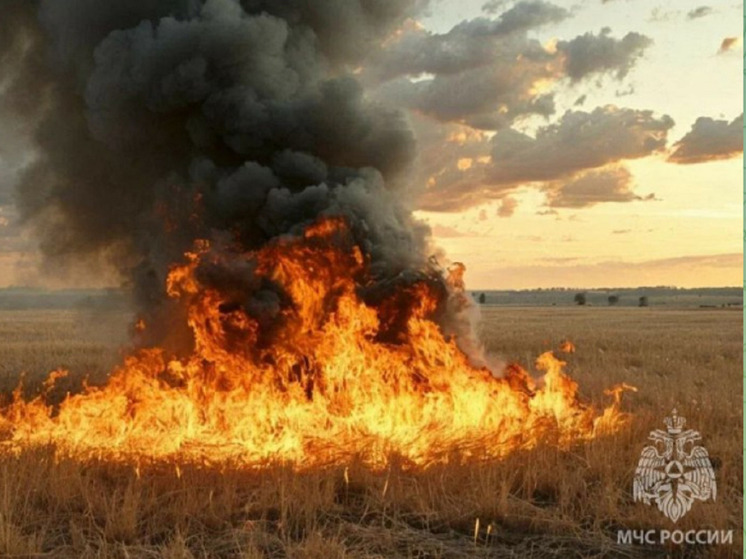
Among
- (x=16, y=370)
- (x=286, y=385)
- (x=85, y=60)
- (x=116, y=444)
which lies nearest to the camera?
(x=116, y=444)

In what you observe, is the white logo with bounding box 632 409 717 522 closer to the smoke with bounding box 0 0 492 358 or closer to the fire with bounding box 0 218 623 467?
the fire with bounding box 0 218 623 467

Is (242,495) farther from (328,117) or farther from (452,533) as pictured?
(328,117)

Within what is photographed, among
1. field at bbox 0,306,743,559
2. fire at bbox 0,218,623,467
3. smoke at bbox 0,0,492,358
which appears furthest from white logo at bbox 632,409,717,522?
smoke at bbox 0,0,492,358

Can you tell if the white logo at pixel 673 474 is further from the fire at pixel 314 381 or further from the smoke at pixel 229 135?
the smoke at pixel 229 135

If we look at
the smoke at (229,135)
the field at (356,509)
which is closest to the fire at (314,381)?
the smoke at (229,135)

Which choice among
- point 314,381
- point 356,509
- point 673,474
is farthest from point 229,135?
point 673,474

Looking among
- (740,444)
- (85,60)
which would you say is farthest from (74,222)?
(740,444)

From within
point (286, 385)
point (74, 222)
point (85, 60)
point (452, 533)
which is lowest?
point (452, 533)

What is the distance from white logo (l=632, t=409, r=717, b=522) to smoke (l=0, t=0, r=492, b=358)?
3.66 metres

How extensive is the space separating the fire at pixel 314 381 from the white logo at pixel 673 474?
90 centimetres

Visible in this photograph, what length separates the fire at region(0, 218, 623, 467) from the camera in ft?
32.0

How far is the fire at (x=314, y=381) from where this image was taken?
9.74 m

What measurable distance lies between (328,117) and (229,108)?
158cm

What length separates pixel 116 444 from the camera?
366 inches
